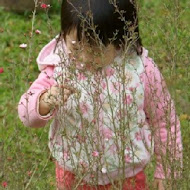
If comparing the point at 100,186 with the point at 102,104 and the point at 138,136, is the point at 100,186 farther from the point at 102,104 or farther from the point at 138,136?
the point at 102,104

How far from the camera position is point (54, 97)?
2.42m

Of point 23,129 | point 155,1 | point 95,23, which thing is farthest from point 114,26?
point 155,1

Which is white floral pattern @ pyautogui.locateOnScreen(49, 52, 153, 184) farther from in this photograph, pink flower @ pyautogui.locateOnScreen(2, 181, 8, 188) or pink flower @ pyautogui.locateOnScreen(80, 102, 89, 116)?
pink flower @ pyautogui.locateOnScreen(2, 181, 8, 188)

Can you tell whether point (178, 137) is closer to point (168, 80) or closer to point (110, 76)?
point (110, 76)

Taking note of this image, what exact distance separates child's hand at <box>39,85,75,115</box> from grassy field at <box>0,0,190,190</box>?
0.10 m

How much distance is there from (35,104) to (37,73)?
302 cm

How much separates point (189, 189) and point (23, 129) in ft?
7.36

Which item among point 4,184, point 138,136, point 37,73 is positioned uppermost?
point 37,73

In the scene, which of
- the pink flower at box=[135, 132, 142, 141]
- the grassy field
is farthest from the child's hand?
the pink flower at box=[135, 132, 142, 141]

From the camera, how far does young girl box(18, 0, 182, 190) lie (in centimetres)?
253

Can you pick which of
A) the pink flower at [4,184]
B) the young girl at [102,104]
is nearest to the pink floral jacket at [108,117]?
the young girl at [102,104]

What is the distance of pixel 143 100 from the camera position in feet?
9.32

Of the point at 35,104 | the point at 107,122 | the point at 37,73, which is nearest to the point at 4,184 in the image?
the point at 35,104

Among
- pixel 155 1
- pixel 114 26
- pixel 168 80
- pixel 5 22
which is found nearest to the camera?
pixel 168 80
